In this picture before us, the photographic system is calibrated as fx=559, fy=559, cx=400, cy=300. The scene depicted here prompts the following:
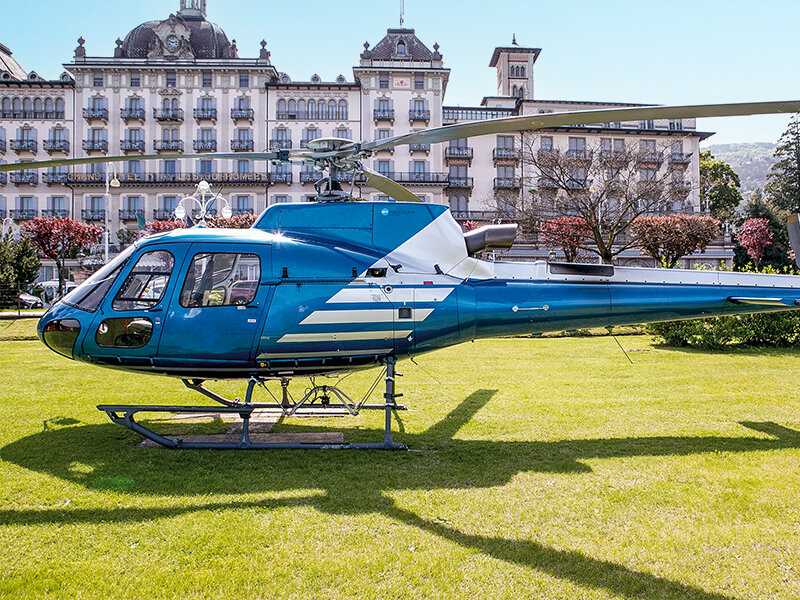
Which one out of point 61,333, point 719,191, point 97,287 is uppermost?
point 719,191

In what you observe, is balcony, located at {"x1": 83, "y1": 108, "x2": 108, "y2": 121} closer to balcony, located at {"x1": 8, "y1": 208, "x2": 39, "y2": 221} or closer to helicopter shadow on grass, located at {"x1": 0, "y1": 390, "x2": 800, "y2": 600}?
balcony, located at {"x1": 8, "y1": 208, "x2": 39, "y2": 221}

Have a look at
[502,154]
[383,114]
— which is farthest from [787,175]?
[383,114]

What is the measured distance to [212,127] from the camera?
5234 cm

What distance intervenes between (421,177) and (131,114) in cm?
2738

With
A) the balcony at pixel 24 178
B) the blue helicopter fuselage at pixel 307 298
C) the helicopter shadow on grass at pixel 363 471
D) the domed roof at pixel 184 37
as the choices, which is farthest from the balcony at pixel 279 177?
the blue helicopter fuselage at pixel 307 298

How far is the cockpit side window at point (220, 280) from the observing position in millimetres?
6488

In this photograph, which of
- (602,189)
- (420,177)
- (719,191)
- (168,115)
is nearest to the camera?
(602,189)

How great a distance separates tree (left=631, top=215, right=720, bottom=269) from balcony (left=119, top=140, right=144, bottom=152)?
4313cm

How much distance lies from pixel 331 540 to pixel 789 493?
433 cm

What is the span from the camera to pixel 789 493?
17.4ft

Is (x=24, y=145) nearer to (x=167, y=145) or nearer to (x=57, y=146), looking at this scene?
(x=57, y=146)

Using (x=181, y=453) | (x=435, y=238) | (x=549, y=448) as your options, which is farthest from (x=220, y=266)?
(x=549, y=448)

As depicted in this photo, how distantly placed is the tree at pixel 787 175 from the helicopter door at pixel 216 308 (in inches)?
2411

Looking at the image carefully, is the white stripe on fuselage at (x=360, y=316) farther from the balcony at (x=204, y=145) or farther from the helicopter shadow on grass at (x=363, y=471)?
the balcony at (x=204, y=145)
